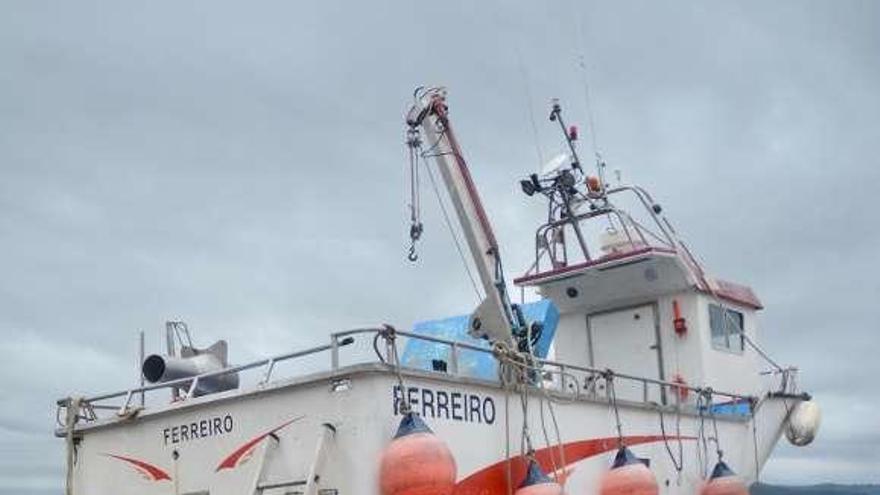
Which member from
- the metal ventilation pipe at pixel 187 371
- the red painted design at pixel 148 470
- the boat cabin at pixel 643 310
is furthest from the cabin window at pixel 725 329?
the red painted design at pixel 148 470

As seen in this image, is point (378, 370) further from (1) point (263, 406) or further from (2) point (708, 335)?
(2) point (708, 335)

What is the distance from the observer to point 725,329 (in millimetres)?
15211

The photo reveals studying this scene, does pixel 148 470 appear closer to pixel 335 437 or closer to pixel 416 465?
pixel 335 437

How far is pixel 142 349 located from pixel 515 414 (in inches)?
153

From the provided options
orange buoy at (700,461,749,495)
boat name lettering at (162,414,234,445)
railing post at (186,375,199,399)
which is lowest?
orange buoy at (700,461,749,495)

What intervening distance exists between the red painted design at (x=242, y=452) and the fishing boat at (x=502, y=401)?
0.01m

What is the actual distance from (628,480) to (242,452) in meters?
3.64

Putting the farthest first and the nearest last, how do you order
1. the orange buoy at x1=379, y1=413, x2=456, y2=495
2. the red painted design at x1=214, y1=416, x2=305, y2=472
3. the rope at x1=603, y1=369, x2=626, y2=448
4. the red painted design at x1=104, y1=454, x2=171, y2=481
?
the rope at x1=603, y1=369, x2=626, y2=448, the red painted design at x1=104, y1=454, x2=171, y2=481, the red painted design at x1=214, y1=416, x2=305, y2=472, the orange buoy at x1=379, y1=413, x2=456, y2=495

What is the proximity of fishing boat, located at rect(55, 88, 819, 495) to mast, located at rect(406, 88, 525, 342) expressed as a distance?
0.07 ft

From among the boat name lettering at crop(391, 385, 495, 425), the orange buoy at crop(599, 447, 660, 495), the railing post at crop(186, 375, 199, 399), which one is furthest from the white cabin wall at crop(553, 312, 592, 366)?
the railing post at crop(186, 375, 199, 399)

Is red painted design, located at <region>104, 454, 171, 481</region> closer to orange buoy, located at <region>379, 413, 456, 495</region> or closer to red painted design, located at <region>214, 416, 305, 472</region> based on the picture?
red painted design, located at <region>214, 416, 305, 472</region>

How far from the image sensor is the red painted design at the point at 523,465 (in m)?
9.54

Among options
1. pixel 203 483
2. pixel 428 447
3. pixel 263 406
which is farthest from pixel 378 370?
pixel 203 483

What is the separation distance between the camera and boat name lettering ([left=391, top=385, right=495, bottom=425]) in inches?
358
